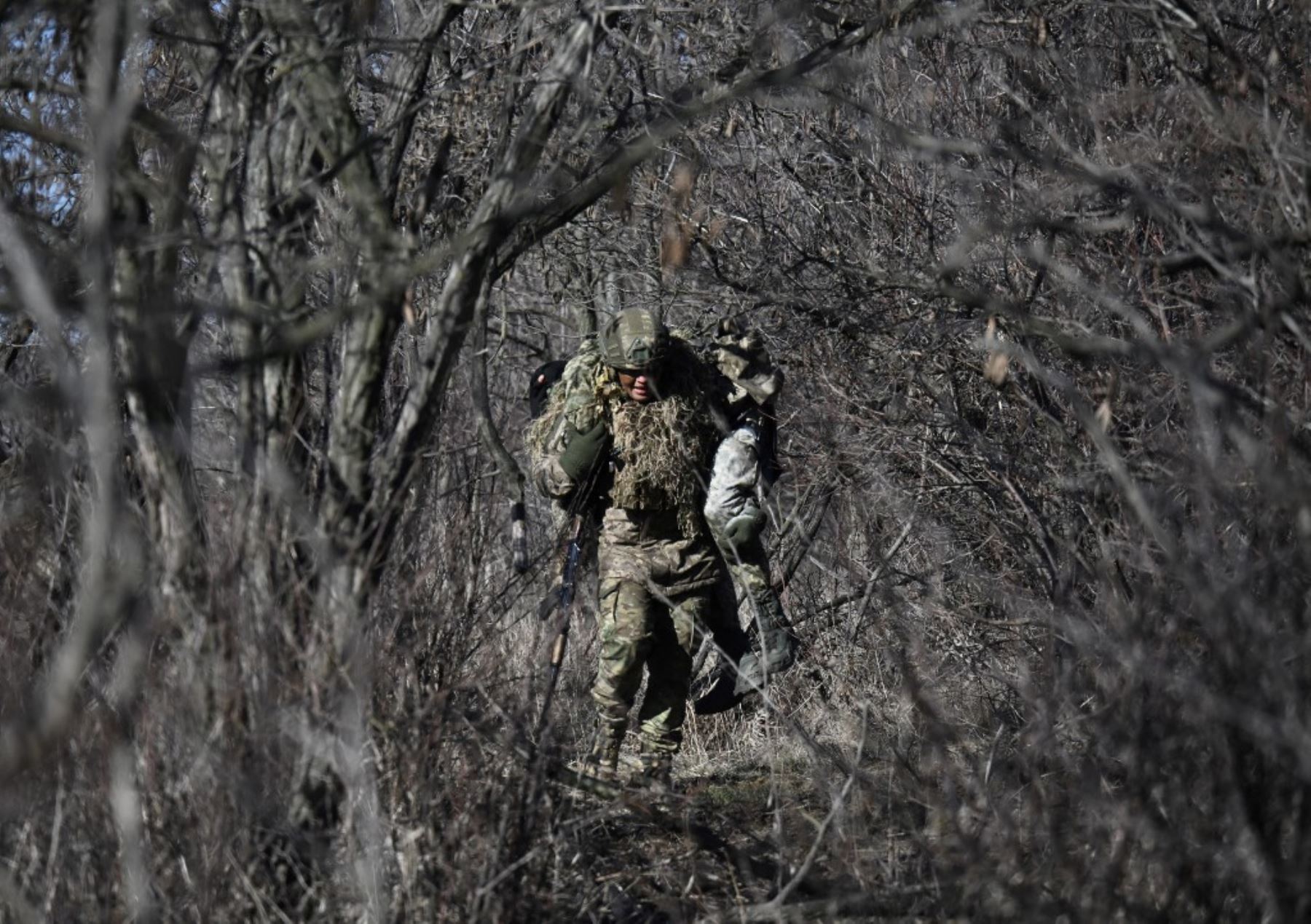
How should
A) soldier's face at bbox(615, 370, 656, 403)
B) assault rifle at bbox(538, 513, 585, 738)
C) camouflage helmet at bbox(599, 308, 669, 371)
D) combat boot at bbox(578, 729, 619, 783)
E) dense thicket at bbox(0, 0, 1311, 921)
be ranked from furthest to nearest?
soldier's face at bbox(615, 370, 656, 403) → camouflage helmet at bbox(599, 308, 669, 371) → combat boot at bbox(578, 729, 619, 783) → assault rifle at bbox(538, 513, 585, 738) → dense thicket at bbox(0, 0, 1311, 921)

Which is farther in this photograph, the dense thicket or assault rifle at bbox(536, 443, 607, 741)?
assault rifle at bbox(536, 443, 607, 741)

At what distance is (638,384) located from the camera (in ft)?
18.8

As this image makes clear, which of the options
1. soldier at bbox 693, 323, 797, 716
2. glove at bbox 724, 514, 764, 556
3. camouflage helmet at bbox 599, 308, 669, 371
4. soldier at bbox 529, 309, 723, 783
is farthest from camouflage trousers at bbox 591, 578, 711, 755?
camouflage helmet at bbox 599, 308, 669, 371

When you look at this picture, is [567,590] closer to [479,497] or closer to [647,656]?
[647,656]

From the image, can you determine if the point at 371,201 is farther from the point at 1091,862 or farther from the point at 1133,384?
the point at 1133,384

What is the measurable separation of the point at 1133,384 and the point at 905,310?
1.74 m

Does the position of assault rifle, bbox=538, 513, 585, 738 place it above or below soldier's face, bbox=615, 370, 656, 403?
below

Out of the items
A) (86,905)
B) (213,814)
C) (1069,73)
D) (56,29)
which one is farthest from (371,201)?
(1069,73)

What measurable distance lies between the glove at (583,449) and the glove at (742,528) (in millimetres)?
570

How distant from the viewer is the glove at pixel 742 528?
18.8ft

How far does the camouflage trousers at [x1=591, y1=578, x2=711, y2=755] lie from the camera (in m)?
5.93

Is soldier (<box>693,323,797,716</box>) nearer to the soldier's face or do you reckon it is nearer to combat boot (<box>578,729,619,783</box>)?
the soldier's face

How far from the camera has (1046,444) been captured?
645 cm

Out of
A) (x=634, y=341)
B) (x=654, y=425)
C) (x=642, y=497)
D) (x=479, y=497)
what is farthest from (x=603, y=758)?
(x=634, y=341)
